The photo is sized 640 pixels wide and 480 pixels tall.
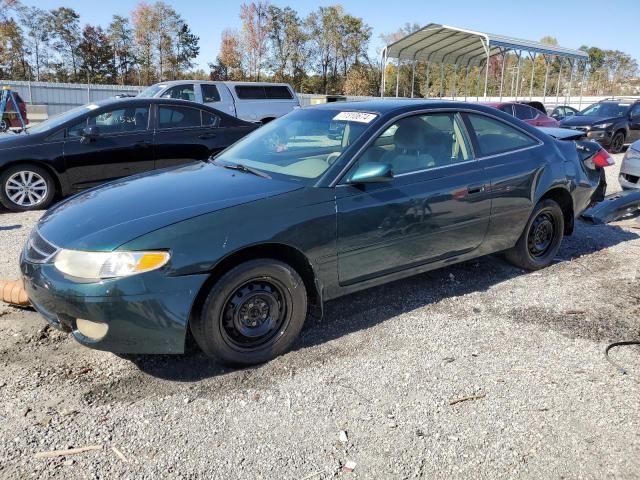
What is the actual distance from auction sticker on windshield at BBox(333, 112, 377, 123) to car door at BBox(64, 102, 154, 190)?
4.30m

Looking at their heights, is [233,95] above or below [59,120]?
above

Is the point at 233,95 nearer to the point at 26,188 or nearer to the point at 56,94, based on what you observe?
the point at 26,188

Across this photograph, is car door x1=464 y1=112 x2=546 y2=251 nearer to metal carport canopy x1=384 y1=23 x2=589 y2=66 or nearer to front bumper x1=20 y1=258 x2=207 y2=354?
front bumper x1=20 y1=258 x2=207 y2=354

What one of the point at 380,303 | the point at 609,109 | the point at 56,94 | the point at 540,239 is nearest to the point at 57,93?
the point at 56,94

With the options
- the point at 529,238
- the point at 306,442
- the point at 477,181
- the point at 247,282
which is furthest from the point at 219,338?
the point at 529,238

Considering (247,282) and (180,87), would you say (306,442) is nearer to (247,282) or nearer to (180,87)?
(247,282)

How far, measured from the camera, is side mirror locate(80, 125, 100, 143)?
7.02m

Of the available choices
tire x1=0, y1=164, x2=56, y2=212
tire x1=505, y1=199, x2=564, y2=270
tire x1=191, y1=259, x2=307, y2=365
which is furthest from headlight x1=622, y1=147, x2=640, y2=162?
tire x1=0, y1=164, x2=56, y2=212

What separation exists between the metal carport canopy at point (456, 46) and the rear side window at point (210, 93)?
14284mm

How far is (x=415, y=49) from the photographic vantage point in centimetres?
2966

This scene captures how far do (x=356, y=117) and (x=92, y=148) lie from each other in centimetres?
464

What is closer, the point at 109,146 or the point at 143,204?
the point at 143,204

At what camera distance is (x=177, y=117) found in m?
7.84

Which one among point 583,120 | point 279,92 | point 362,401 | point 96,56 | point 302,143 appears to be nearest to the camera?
point 362,401
